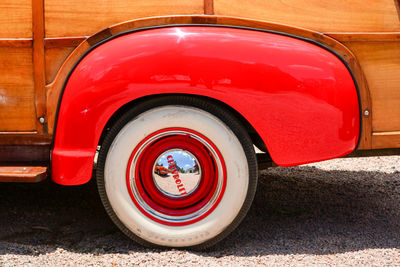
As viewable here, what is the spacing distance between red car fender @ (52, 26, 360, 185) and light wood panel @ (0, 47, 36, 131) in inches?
7.9

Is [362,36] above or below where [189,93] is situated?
above

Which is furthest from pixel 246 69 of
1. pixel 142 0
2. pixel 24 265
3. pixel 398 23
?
pixel 24 265

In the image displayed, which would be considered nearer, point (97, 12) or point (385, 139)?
point (97, 12)

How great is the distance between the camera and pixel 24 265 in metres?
2.62

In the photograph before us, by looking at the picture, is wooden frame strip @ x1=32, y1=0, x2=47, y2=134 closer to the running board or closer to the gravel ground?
the running board

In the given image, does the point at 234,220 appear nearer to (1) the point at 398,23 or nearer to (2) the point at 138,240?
(2) the point at 138,240

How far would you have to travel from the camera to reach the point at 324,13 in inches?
109

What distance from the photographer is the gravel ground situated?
2725 mm

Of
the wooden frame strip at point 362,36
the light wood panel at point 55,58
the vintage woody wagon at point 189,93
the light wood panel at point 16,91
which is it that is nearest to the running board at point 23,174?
the vintage woody wagon at point 189,93

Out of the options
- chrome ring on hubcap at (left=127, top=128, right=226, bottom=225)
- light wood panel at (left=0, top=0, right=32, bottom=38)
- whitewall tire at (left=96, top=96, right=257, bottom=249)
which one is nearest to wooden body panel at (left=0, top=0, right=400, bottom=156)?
light wood panel at (left=0, top=0, right=32, bottom=38)

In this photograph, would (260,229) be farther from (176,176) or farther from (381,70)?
(381,70)

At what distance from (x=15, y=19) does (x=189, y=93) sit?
96 centimetres

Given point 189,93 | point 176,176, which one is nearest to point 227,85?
point 189,93

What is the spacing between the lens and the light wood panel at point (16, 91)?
2.78m
